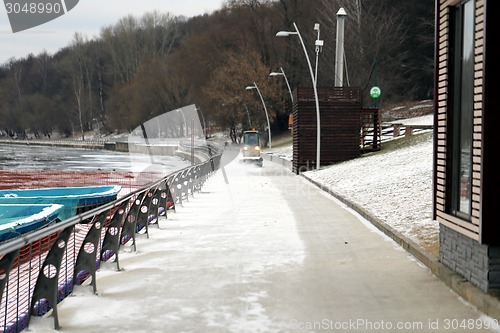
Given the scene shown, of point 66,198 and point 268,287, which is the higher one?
point 268,287

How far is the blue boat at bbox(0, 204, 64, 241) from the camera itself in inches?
501

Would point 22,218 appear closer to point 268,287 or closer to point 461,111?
point 268,287

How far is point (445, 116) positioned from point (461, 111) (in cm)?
41

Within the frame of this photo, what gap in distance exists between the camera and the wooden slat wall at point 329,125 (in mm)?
31031

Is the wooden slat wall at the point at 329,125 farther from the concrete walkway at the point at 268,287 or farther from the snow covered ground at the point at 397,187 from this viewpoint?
the concrete walkway at the point at 268,287

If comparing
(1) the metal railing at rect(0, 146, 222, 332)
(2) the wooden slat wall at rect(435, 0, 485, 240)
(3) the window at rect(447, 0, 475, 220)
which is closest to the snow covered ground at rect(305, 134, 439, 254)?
(2) the wooden slat wall at rect(435, 0, 485, 240)

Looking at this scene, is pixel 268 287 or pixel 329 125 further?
pixel 329 125

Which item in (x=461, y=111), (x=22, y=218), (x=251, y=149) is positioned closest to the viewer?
(x=461, y=111)

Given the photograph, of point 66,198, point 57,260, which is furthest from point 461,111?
point 66,198

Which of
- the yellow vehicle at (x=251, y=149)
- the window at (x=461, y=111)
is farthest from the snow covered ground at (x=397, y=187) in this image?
the yellow vehicle at (x=251, y=149)

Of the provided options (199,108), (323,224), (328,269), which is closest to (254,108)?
(199,108)

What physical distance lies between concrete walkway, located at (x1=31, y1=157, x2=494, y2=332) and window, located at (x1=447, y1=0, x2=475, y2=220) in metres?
1.16

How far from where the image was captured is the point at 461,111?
24.8 feet

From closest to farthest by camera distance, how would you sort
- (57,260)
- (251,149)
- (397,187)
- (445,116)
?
(57,260), (445,116), (397,187), (251,149)
